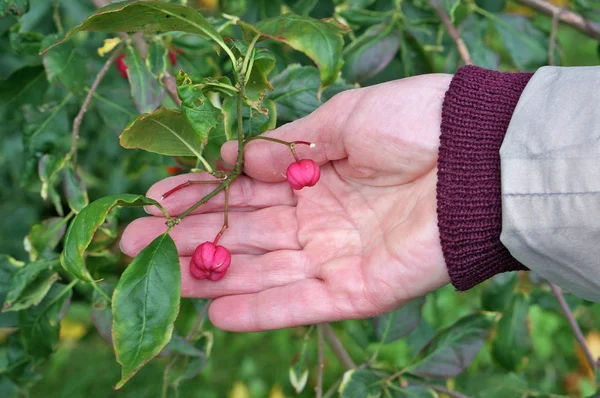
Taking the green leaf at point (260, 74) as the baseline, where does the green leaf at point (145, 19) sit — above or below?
above

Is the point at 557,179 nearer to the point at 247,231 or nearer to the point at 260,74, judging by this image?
the point at 260,74

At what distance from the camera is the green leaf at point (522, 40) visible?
1.85m

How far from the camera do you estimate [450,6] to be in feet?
5.28

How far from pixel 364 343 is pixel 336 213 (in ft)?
1.38

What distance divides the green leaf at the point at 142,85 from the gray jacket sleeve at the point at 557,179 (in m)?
0.71

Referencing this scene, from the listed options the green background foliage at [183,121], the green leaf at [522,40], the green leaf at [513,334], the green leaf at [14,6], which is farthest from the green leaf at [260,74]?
the green leaf at [513,334]

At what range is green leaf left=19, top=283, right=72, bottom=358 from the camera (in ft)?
4.99

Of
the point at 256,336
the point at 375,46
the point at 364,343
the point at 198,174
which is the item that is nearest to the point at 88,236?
the point at 198,174

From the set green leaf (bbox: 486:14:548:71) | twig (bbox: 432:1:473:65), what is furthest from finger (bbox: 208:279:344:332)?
green leaf (bbox: 486:14:548:71)

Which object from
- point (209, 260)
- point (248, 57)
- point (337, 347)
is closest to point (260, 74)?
point (248, 57)

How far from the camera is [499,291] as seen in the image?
1.81 meters

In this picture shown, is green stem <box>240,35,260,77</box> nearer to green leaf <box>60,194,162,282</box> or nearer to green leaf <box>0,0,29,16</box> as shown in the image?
green leaf <box>60,194,162,282</box>

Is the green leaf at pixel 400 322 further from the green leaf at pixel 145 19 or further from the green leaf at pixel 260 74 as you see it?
the green leaf at pixel 145 19

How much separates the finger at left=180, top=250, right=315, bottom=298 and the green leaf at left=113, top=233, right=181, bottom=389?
0.34 meters
